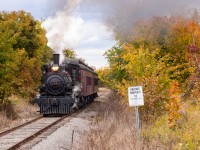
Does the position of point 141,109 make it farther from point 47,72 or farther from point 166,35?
point 166,35

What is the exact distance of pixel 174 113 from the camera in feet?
37.5

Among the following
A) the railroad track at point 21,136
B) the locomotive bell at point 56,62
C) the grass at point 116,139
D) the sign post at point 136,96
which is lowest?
the railroad track at point 21,136

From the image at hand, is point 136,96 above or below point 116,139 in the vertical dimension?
above

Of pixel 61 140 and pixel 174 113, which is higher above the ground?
pixel 174 113

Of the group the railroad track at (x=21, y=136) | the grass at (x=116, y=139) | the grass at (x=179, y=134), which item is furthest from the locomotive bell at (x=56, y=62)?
the grass at (x=179, y=134)

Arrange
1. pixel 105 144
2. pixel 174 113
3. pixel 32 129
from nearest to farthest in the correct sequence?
pixel 105 144 < pixel 174 113 < pixel 32 129

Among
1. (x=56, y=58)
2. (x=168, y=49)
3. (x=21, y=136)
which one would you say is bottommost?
(x=21, y=136)

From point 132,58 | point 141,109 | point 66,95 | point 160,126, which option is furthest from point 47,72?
point 160,126

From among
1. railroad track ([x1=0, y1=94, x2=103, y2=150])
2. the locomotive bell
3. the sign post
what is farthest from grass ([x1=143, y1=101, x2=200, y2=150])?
the locomotive bell

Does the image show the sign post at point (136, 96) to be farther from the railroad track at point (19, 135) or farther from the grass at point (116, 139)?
the railroad track at point (19, 135)

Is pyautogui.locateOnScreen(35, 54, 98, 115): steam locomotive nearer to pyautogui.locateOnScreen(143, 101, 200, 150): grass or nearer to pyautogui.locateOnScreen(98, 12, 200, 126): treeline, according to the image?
pyautogui.locateOnScreen(98, 12, 200, 126): treeline

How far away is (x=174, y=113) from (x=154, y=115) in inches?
97.2

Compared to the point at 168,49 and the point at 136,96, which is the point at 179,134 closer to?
the point at 136,96

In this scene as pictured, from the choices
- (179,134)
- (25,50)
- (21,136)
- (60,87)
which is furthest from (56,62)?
(179,134)
